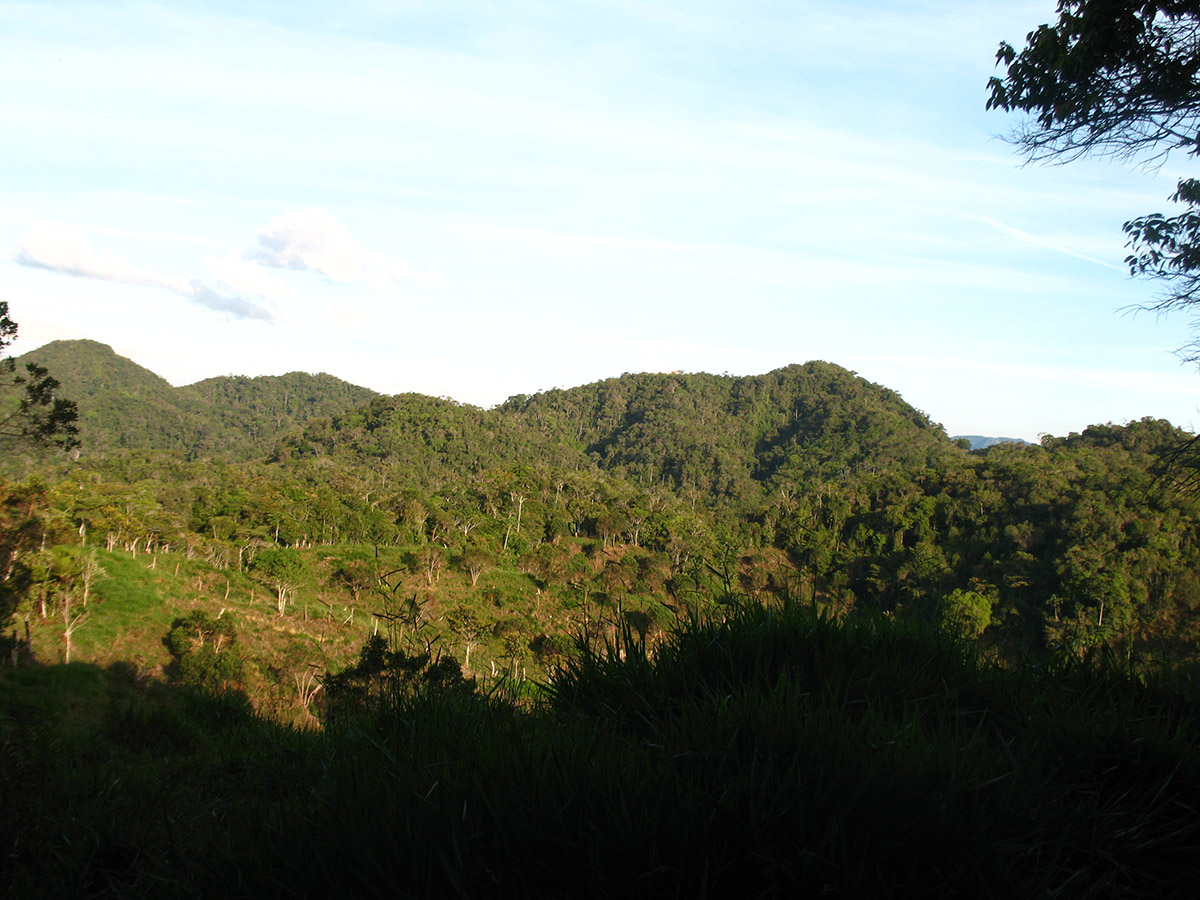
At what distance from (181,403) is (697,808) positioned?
16173 centimetres

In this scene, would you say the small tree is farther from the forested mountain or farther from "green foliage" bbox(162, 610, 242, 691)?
the forested mountain

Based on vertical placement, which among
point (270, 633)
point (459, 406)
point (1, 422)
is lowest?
point (270, 633)

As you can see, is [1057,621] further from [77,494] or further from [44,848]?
[77,494]

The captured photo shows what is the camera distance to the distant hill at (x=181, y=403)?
11456cm

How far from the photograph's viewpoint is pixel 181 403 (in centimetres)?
14125

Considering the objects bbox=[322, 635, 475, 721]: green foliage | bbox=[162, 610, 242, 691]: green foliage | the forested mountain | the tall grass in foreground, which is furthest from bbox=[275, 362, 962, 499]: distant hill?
the tall grass in foreground

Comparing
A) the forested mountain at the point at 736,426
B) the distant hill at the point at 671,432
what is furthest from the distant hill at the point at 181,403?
the forested mountain at the point at 736,426

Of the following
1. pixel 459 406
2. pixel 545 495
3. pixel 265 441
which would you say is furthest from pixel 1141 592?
pixel 265 441

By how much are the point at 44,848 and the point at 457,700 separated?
1.18 m

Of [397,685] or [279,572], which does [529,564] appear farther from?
[397,685]

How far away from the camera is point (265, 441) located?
129375 millimetres

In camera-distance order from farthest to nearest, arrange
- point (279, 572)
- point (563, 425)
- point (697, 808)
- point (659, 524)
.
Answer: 1. point (563, 425)
2. point (659, 524)
3. point (279, 572)
4. point (697, 808)

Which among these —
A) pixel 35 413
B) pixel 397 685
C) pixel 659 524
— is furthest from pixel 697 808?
pixel 659 524

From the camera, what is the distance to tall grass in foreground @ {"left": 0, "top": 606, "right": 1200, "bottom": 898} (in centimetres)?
145
